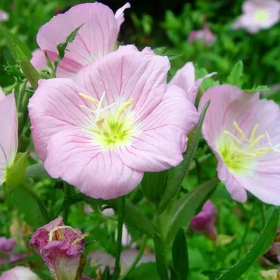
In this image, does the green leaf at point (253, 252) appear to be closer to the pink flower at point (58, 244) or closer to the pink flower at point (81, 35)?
the pink flower at point (58, 244)

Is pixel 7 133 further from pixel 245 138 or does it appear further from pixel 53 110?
pixel 245 138

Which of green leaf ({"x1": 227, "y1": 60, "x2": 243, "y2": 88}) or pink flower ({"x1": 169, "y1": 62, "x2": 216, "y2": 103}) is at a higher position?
pink flower ({"x1": 169, "y1": 62, "x2": 216, "y2": 103})

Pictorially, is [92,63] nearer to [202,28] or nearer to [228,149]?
[228,149]

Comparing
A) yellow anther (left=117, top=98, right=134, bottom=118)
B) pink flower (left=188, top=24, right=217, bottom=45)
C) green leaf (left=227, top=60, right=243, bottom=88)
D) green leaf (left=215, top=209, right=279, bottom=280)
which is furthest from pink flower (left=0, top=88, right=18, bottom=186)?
pink flower (left=188, top=24, right=217, bottom=45)

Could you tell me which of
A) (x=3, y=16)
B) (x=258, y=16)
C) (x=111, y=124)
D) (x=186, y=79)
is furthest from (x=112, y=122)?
(x=258, y=16)

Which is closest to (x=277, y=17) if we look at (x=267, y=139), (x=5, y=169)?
(x=267, y=139)

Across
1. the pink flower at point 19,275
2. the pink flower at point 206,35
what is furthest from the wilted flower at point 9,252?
the pink flower at point 206,35

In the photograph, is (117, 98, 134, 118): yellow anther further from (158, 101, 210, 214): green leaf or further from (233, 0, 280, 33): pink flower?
(233, 0, 280, 33): pink flower
